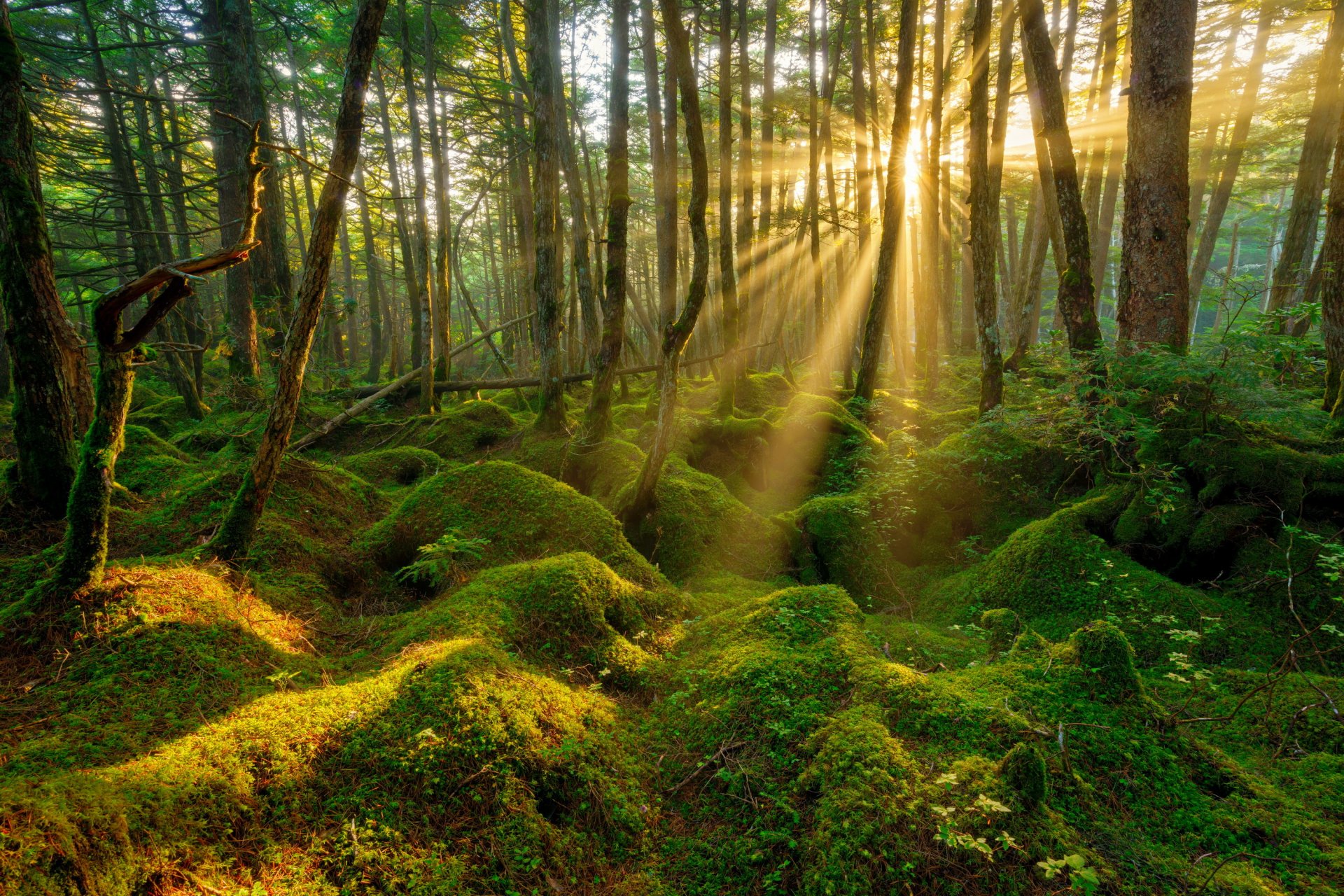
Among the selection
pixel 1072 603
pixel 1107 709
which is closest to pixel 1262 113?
pixel 1072 603

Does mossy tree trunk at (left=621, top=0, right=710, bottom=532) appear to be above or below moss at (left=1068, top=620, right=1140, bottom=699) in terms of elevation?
above

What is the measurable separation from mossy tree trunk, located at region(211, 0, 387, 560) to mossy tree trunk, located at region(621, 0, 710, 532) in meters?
3.15

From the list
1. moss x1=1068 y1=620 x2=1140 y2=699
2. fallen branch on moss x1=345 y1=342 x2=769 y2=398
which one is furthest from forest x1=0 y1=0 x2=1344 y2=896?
fallen branch on moss x1=345 y1=342 x2=769 y2=398

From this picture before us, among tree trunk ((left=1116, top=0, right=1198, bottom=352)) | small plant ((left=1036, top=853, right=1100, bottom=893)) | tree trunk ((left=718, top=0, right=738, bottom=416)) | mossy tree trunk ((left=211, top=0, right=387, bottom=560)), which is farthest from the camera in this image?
tree trunk ((left=718, top=0, right=738, bottom=416))

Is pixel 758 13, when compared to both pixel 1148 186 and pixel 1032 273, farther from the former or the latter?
pixel 1148 186

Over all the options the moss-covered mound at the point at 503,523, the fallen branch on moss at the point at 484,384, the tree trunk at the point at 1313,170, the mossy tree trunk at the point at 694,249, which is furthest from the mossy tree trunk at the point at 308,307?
the tree trunk at the point at 1313,170

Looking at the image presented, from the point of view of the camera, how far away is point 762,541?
752cm

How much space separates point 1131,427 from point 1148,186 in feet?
9.69

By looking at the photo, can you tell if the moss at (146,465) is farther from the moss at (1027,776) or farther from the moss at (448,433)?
the moss at (1027,776)

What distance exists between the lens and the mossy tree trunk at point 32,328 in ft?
14.5

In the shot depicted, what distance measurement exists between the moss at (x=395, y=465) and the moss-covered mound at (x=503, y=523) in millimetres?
3470

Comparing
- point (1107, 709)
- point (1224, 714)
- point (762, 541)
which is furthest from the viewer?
point (762, 541)

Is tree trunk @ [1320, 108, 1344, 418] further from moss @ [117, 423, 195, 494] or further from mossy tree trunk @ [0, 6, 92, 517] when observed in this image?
moss @ [117, 423, 195, 494]

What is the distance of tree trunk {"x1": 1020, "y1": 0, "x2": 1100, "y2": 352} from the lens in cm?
719
